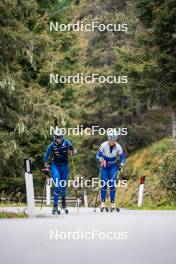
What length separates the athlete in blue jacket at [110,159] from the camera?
15.5 metres

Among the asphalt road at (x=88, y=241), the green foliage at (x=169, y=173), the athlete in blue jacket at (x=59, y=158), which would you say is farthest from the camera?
the green foliage at (x=169, y=173)

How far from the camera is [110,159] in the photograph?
15.9m

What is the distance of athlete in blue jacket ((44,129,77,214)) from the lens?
1494cm

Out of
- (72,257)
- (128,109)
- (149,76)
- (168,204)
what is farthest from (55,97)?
(72,257)

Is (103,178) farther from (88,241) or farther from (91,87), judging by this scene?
(91,87)

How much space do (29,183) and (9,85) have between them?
5.60 meters

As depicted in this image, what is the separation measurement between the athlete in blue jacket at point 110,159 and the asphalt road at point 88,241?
5.02 metres

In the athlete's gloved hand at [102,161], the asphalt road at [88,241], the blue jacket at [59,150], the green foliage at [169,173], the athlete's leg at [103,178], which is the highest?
the blue jacket at [59,150]

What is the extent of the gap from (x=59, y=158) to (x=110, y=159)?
1160 millimetres

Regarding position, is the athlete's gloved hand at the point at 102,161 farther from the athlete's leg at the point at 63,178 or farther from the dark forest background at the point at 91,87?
the dark forest background at the point at 91,87

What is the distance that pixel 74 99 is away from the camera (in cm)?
3359

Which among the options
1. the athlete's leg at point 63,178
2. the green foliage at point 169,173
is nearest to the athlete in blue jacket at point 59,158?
the athlete's leg at point 63,178

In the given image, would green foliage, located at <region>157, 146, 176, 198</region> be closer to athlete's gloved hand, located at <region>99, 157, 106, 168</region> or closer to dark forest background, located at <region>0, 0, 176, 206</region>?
dark forest background, located at <region>0, 0, 176, 206</region>

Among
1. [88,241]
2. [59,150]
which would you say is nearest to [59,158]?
[59,150]
